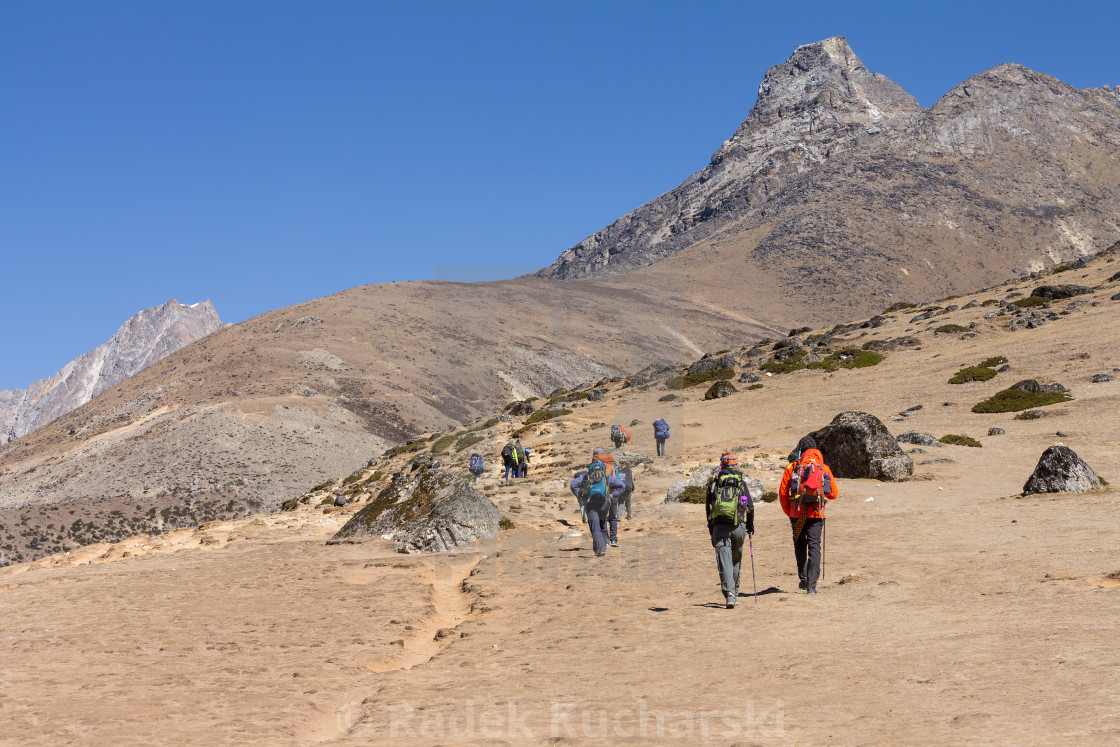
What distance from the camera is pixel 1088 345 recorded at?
41.4 m

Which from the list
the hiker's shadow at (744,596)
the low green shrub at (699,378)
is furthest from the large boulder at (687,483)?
the low green shrub at (699,378)

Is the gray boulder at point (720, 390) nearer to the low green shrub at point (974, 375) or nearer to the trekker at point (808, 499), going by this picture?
the low green shrub at point (974, 375)

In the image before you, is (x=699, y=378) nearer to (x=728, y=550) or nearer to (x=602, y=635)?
(x=728, y=550)

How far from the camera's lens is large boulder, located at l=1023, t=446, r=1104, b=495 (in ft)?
61.3

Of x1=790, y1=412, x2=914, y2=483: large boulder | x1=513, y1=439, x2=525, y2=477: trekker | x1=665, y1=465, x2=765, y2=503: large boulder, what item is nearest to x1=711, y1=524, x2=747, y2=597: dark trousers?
x1=665, y1=465, x2=765, y2=503: large boulder

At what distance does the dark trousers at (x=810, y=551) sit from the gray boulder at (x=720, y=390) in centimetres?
3644

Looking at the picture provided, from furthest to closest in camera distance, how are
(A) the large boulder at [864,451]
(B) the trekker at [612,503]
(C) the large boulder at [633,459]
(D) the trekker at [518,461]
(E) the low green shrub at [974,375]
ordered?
(E) the low green shrub at [974,375] < (D) the trekker at [518,461] < (C) the large boulder at [633,459] < (A) the large boulder at [864,451] < (B) the trekker at [612,503]

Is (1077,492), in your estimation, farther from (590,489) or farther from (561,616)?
(561,616)

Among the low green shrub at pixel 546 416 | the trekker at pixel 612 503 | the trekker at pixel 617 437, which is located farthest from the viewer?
the low green shrub at pixel 546 416

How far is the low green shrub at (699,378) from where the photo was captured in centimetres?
5403

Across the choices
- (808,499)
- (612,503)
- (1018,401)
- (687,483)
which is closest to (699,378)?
(1018,401)

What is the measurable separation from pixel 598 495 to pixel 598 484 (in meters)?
0.22

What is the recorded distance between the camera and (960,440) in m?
28.8

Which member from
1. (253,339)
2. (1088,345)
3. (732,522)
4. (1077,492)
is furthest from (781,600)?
(253,339)
